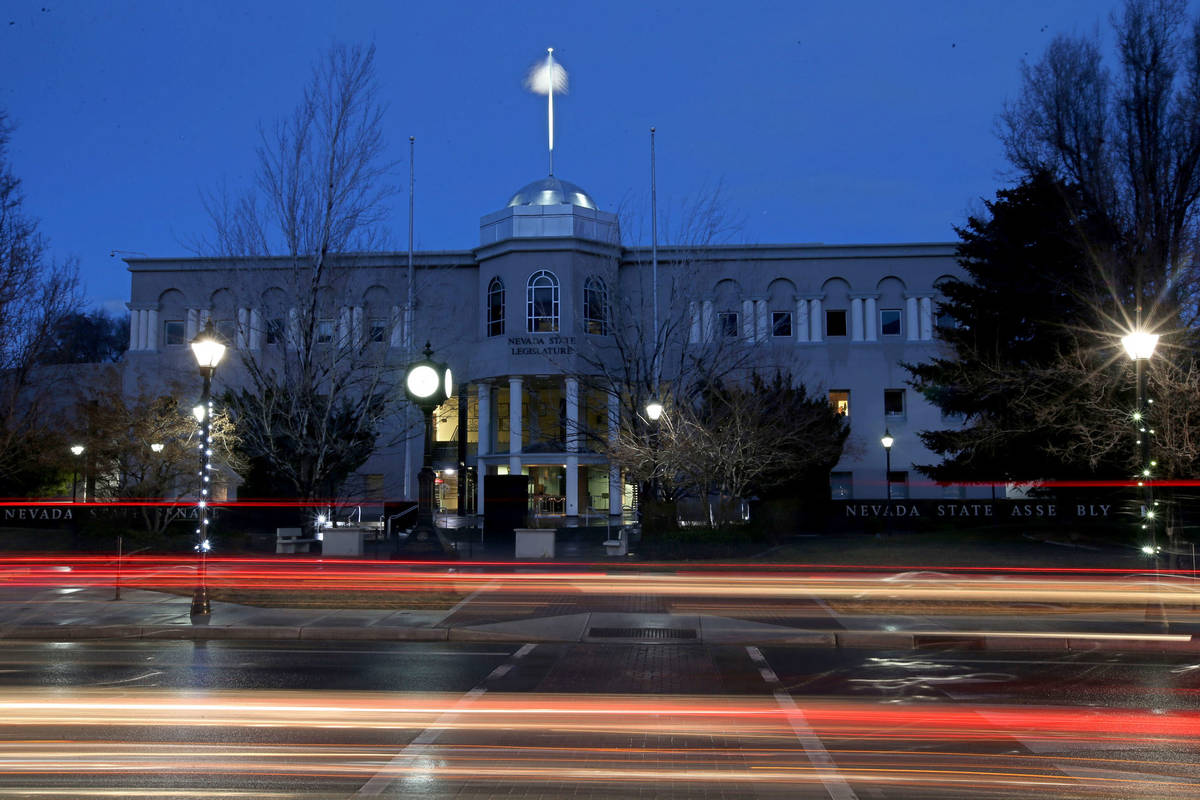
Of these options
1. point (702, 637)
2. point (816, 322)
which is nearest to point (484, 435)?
point (816, 322)

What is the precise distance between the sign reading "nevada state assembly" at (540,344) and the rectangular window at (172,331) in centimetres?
2004

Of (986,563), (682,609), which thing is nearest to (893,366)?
(986,563)

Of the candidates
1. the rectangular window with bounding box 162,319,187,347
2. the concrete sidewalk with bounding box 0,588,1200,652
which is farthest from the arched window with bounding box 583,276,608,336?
the rectangular window with bounding box 162,319,187,347

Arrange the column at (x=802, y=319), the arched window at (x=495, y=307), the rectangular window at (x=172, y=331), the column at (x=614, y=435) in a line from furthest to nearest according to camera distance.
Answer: the rectangular window at (x=172, y=331) < the column at (x=802, y=319) < the arched window at (x=495, y=307) < the column at (x=614, y=435)

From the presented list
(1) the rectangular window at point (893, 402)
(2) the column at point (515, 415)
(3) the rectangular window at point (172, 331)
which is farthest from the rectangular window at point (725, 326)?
(3) the rectangular window at point (172, 331)

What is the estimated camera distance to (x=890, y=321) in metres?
52.4

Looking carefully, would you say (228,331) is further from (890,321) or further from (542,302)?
(890,321)

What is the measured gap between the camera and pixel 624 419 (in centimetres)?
3438

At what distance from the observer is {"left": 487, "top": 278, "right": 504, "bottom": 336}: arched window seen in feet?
164

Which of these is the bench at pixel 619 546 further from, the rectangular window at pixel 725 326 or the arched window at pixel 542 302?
the arched window at pixel 542 302

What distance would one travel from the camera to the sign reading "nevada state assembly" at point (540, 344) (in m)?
47.7

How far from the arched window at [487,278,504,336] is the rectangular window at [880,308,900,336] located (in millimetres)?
21447

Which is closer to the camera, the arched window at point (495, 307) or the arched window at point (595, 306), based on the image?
the arched window at point (595, 306)

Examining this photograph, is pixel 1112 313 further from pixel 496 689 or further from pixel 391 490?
pixel 391 490
